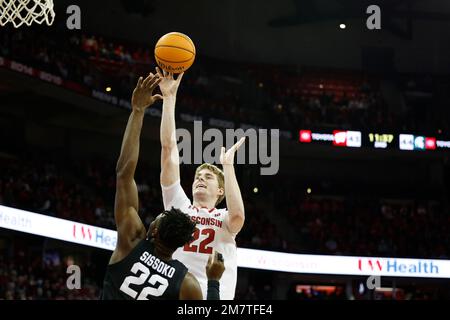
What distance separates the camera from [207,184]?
5.04 metres

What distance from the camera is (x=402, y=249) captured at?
20.5 m

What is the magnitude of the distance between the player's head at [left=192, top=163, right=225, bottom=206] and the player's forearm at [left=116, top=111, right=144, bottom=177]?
111cm

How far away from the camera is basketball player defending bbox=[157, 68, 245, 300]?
4.84 metres

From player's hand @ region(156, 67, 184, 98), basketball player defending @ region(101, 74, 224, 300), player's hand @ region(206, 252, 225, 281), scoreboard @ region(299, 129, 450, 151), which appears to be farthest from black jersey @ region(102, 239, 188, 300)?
scoreboard @ region(299, 129, 450, 151)

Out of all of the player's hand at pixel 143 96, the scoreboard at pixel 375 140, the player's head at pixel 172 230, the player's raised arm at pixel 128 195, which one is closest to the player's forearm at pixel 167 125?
the player's hand at pixel 143 96

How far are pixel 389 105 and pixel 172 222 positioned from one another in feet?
75.1

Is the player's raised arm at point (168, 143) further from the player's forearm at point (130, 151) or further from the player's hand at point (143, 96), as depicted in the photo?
the player's forearm at point (130, 151)

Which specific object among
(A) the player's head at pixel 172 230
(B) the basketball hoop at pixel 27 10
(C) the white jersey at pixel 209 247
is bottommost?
(A) the player's head at pixel 172 230

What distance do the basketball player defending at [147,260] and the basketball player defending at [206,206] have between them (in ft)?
3.49

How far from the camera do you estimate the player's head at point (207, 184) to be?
501 cm

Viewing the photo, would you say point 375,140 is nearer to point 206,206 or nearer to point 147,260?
point 206,206

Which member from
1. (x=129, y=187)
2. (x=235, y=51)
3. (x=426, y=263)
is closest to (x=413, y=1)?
(x=235, y=51)

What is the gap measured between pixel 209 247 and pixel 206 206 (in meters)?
0.28

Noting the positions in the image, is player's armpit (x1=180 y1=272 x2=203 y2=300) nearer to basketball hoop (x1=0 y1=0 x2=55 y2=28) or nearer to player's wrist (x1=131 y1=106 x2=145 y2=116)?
player's wrist (x1=131 y1=106 x2=145 y2=116)
